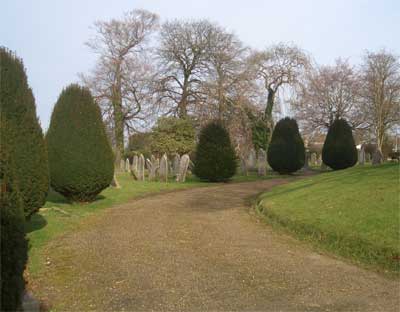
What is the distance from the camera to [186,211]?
37.8 feet

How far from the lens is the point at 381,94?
3819 cm

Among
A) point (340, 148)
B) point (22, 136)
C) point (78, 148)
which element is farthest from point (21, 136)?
point (340, 148)

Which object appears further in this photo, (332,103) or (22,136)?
(332,103)

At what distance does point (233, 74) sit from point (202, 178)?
11.8 m

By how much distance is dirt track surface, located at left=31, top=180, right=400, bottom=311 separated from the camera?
4551 mm

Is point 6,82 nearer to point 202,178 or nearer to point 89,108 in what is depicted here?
point 89,108

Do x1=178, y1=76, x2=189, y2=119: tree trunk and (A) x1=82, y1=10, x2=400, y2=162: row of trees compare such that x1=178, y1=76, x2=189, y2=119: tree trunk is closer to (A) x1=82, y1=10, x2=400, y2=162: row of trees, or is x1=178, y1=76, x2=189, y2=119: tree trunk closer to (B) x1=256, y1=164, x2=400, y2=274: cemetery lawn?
(A) x1=82, y1=10, x2=400, y2=162: row of trees

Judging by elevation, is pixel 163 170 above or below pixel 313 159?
below

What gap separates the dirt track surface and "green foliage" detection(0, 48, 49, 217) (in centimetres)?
115

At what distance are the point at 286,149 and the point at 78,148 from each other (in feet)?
51.8

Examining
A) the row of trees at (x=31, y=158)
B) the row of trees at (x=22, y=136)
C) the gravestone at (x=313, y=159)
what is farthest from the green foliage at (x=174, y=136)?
the row of trees at (x=22, y=136)

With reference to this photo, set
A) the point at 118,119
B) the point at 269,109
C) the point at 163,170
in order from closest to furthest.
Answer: the point at 163,170 → the point at 269,109 → the point at 118,119

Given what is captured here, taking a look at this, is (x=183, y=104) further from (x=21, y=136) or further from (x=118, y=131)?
(x=21, y=136)

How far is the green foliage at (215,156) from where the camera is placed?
2145cm
